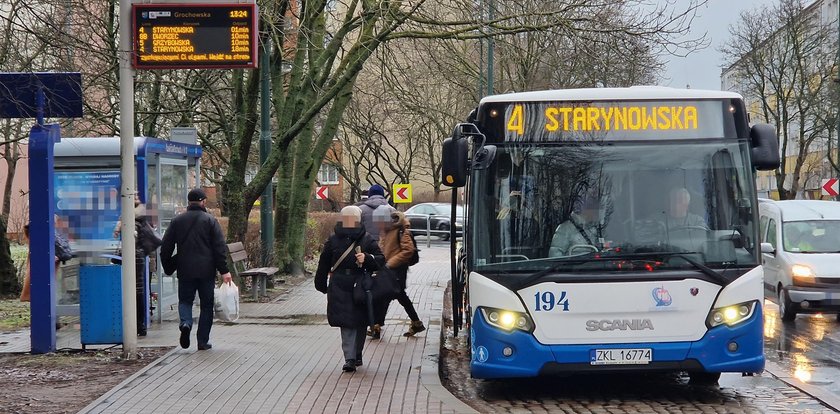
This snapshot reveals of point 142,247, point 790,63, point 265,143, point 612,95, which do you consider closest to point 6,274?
point 265,143

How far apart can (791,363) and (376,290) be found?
466 centimetres

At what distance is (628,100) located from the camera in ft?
30.8

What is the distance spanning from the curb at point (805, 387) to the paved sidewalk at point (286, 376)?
10.3 ft

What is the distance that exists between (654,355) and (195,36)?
18.4ft

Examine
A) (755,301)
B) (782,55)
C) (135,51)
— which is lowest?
(755,301)

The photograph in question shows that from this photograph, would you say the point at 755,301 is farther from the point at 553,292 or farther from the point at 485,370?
the point at 485,370

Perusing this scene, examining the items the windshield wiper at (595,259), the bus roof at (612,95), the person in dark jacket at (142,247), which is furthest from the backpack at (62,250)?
the windshield wiper at (595,259)

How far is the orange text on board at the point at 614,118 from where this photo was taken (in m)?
9.29

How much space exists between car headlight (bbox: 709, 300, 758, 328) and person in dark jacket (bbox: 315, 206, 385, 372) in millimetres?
3154

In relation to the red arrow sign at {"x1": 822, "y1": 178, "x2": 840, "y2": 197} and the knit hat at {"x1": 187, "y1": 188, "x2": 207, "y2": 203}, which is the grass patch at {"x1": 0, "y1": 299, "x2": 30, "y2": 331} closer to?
the knit hat at {"x1": 187, "y1": 188, "x2": 207, "y2": 203}

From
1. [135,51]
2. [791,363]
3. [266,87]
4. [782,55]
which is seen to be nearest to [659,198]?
[791,363]

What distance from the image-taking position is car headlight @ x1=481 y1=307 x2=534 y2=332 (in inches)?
351

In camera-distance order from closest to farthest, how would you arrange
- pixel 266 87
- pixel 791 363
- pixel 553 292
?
pixel 553 292, pixel 791 363, pixel 266 87

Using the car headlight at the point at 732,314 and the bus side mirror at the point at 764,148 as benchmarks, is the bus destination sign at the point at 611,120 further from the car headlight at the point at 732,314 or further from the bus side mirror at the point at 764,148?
the car headlight at the point at 732,314
